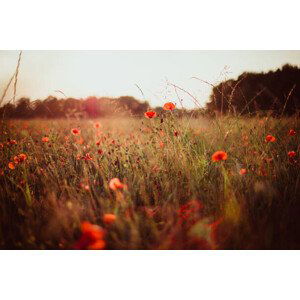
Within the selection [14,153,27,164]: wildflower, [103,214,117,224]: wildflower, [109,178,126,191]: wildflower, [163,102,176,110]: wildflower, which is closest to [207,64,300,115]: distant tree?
[163,102,176,110]: wildflower

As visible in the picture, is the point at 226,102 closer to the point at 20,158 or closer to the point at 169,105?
the point at 169,105

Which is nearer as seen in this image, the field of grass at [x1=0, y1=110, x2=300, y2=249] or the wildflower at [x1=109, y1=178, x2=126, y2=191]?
the field of grass at [x1=0, y1=110, x2=300, y2=249]

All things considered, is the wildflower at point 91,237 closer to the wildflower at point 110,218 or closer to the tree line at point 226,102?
the wildflower at point 110,218

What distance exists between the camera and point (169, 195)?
1.61 meters

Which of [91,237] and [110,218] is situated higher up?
[110,218]

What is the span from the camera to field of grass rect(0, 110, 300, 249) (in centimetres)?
148

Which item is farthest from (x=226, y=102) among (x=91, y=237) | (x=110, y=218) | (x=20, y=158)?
(x=20, y=158)

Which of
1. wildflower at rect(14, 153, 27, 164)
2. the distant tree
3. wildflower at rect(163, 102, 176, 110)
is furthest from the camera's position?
the distant tree

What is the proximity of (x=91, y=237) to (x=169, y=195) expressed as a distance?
48 centimetres

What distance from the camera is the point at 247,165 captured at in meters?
1.80

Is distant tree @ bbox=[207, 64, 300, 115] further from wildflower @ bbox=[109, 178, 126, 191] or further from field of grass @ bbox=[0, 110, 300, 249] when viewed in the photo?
wildflower @ bbox=[109, 178, 126, 191]
